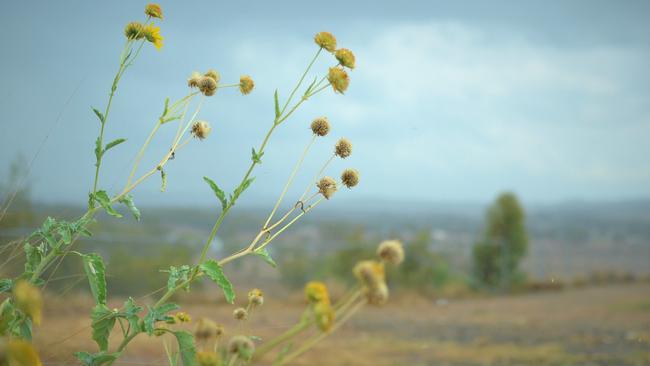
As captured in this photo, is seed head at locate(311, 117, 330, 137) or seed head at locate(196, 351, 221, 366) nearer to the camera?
seed head at locate(196, 351, 221, 366)

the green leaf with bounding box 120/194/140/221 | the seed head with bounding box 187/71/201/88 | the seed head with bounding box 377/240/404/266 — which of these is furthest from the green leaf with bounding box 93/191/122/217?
the seed head with bounding box 377/240/404/266

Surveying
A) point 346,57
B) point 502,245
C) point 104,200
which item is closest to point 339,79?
point 346,57

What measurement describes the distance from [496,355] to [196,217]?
1650cm

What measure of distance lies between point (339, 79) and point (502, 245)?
1283 cm

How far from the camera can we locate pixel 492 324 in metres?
8.96

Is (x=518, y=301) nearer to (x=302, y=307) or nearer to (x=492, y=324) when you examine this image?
(x=492, y=324)

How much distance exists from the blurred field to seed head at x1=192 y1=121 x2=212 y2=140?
2.07 m

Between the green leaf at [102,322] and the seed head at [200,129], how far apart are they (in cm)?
69

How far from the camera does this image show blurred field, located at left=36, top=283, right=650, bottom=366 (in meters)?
5.91

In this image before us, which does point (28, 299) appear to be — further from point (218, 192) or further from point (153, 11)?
point (153, 11)

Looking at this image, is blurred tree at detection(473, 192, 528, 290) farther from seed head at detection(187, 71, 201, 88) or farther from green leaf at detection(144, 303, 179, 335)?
green leaf at detection(144, 303, 179, 335)

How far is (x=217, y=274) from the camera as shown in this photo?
1.62 m

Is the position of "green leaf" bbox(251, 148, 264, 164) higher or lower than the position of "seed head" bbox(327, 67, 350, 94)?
lower

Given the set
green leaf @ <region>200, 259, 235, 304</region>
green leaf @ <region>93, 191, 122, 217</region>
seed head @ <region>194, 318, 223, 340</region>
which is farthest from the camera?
green leaf @ <region>93, 191, 122, 217</region>
